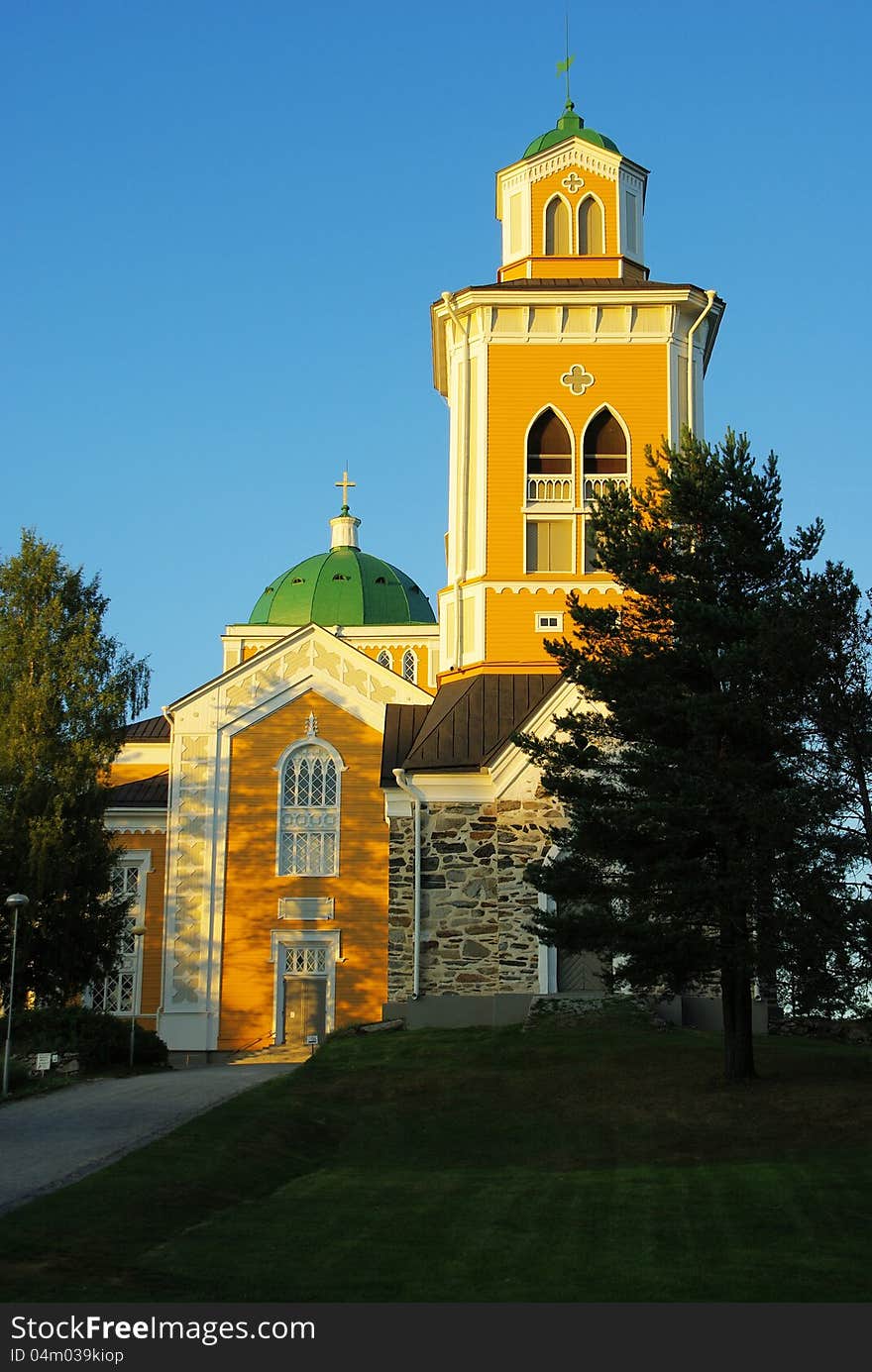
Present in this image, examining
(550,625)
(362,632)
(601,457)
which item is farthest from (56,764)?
(362,632)

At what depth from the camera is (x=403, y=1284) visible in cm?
1027

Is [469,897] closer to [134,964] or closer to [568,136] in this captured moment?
[134,964]

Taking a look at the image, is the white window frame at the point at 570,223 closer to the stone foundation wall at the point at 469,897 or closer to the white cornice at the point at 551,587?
the white cornice at the point at 551,587

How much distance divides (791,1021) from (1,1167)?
15698mm

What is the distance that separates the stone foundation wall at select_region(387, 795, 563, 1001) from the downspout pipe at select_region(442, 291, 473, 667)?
464 centimetres

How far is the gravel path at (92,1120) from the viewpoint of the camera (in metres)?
14.5

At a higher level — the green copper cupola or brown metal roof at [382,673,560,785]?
the green copper cupola

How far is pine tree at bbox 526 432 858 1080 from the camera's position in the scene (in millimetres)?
18859

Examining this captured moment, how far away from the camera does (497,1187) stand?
1493 centimetres

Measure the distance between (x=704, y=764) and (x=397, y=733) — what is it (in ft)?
38.5

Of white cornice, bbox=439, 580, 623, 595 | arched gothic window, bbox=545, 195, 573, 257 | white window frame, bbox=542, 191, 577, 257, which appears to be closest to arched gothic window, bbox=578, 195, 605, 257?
white window frame, bbox=542, 191, 577, 257

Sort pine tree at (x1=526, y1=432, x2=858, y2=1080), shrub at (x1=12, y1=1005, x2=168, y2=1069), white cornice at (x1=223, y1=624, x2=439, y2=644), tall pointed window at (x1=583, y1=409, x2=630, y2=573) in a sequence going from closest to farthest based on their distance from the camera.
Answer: pine tree at (x1=526, y1=432, x2=858, y2=1080) < shrub at (x1=12, y1=1005, x2=168, y2=1069) < tall pointed window at (x1=583, y1=409, x2=630, y2=573) < white cornice at (x1=223, y1=624, x2=439, y2=644)

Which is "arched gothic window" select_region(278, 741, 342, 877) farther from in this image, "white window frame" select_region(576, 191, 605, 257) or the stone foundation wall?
"white window frame" select_region(576, 191, 605, 257)

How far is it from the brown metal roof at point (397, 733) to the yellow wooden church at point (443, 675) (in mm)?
51
